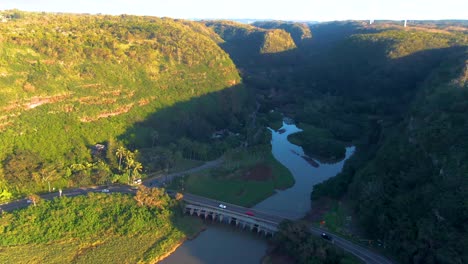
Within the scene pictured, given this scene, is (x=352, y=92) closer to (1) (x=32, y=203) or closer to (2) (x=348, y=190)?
(2) (x=348, y=190)

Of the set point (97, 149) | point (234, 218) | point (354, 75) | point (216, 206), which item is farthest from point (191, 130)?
point (354, 75)

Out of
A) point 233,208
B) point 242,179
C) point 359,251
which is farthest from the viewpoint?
point 242,179

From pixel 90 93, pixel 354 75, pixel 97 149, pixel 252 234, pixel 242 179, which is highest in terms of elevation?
pixel 90 93

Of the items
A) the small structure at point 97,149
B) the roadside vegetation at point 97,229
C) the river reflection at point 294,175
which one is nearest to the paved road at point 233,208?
the river reflection at point 294,175

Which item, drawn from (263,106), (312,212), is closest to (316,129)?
(263,106)

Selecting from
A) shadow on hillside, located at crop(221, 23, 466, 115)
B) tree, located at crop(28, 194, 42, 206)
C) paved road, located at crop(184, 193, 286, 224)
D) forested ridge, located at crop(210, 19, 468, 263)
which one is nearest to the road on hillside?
tree, located at crop(28, 194, 42, 206)

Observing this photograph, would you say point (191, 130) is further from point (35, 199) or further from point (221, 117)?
point (35, 199)

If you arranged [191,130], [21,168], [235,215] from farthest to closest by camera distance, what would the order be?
[191,130] → [21,168] → [235,215]
